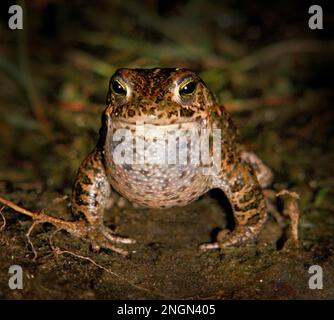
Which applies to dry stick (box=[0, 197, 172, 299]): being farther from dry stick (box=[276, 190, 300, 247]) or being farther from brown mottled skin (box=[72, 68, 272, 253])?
dry stick (box=[276, 190, 300, 247])

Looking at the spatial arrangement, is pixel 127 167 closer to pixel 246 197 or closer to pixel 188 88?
pixel 188 88

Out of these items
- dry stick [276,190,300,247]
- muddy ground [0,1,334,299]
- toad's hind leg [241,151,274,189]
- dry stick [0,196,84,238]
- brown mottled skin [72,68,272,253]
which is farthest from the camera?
toad's hind leg [241,151,274,189]

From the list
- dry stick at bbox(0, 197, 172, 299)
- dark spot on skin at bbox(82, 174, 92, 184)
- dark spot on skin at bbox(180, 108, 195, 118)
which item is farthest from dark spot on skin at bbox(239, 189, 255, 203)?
dark spot on skin at bbox(82, 174, 92, 184)

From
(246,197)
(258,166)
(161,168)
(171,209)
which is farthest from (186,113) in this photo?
(258,166)

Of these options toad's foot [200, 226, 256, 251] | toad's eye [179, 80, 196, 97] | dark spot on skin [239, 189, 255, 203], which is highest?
toad's eye [179, 80, 196, 97]

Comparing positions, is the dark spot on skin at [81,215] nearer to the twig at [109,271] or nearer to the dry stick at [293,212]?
the twig at [109,271]
